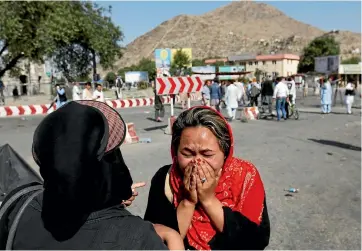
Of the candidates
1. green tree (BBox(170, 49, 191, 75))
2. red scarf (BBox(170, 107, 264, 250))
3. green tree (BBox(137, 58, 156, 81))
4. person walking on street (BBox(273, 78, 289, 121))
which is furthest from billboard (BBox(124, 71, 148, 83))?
red scarf (BBox(170, 107, 264, 250))

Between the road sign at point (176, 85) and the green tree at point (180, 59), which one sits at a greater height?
the green tree at point (180, 59)

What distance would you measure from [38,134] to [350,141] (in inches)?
414

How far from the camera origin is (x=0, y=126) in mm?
15758

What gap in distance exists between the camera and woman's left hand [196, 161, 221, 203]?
72.5 inches

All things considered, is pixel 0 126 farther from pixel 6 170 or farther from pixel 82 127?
pixel 82 127

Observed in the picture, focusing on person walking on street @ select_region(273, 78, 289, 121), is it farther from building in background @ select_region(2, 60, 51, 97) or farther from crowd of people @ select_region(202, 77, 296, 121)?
building in background @ select_region(2, 60, 51, 97)

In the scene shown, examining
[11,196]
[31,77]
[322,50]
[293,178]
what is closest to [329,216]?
[293,178]

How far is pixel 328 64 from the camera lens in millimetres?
55438

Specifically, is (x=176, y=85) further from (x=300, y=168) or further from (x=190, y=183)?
(x=190, y=183)

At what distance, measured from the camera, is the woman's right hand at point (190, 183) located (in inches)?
72.6

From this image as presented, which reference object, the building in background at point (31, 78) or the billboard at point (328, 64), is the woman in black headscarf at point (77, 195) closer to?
the building in background at point (31, 78)

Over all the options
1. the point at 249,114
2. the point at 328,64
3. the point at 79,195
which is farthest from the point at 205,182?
the point at 328,64

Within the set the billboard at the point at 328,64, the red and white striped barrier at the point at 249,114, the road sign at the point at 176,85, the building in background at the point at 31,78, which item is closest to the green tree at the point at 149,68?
the billboard at the point at 328,64

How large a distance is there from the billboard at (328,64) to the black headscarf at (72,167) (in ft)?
182
